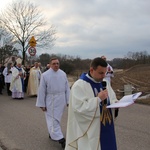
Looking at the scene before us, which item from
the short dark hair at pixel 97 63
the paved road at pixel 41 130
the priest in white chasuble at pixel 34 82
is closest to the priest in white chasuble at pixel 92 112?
the short dark hair at pixel 97 63

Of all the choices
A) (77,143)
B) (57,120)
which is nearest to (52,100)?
(57,120)

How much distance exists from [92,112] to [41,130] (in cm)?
417

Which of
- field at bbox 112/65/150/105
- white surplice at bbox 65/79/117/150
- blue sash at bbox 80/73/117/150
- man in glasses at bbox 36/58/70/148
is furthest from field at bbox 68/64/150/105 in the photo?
white surplice at bbox 65/79/117/150

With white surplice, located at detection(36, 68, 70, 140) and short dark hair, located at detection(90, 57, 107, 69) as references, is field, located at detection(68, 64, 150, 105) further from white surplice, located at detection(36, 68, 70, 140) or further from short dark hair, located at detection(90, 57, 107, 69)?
short dark hair, located at detection(90, 57, 107, 69)

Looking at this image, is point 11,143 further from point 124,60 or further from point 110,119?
point 124,60

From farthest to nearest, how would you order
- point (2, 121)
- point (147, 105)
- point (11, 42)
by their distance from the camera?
point (11, 42)
point (147, 105)
point (2, 121)

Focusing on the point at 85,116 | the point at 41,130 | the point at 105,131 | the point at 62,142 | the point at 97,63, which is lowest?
the point at 41,130

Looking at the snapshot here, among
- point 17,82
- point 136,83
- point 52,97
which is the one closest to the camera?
point 52,97

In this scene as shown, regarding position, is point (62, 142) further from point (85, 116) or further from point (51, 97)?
point (85, 116)

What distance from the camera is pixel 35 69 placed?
15242mm

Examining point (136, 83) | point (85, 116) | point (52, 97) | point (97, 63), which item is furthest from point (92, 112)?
point (136, 83)

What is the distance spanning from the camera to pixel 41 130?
23.5 ft

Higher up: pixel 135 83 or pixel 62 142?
pixel 62 142

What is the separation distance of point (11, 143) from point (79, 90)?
3358 mm
